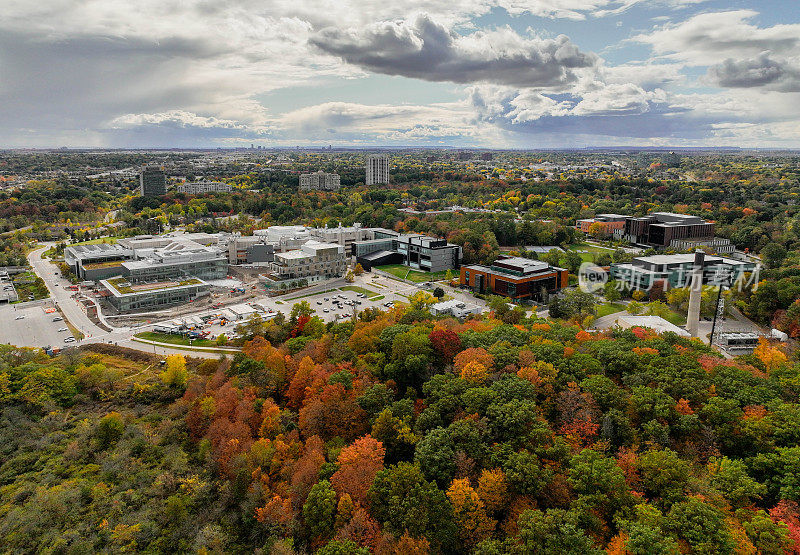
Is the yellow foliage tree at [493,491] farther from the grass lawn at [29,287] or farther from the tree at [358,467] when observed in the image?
the grass lawn at [29,287]

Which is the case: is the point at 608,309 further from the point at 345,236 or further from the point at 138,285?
the point at 138,285

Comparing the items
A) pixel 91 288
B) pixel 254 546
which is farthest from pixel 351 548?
pixel 91 288

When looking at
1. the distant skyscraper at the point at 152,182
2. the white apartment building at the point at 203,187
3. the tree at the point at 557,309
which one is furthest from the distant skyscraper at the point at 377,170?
the tree at the point at 557,309

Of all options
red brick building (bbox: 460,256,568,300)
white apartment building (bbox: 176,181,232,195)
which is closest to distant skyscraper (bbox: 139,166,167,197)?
white apartment building (bbox: 176,181,232,195)

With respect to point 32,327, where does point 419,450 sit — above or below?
above

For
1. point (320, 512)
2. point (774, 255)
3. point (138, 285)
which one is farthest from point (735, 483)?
point (774, 255)

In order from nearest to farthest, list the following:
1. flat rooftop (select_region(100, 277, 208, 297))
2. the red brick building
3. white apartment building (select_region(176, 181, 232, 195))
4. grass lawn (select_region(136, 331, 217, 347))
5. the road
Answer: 1. grass lawn (select_region(136, 331, 217, 347))
2. the road
3. flat rooftop (select_region(100, 277, 208, 297))
4. the red brick building
5. white apartment building (select_region(176, 181, 232, 195))

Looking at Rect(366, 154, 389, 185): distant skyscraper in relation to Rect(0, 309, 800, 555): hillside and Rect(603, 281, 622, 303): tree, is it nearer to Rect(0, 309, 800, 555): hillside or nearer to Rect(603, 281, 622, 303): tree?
Rect(603, 281, 622, 303): tree
